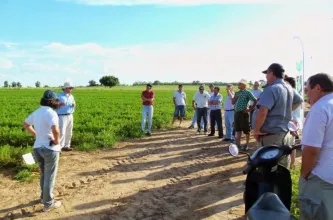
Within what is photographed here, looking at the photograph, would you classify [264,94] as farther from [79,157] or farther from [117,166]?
[79,157]

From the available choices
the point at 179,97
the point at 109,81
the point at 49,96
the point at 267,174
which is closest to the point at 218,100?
the point at 179,97

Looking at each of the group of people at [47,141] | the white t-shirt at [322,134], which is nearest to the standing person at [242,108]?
the group of people at [47,141]

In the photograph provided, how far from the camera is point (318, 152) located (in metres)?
2.90

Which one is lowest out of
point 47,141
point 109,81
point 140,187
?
point 140,187

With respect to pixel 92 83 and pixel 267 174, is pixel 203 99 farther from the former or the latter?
pixel 92 83

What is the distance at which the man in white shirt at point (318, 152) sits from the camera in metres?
2.84

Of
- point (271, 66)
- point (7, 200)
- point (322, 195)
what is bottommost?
point (7, 200)

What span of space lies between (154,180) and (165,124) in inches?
338

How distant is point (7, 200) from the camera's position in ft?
18.5

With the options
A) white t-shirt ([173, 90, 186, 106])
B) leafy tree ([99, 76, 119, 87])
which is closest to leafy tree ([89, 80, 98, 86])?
leafy tree ([99, 76, 119, 87])

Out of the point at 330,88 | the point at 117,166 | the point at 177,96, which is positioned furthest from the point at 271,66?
the point at 177,96

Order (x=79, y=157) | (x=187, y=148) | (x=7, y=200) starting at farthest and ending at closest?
1. (x=187, y=148)
2. (x=79, y=157)
3. (x=7, y=200)

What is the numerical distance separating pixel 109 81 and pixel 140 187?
112 metres

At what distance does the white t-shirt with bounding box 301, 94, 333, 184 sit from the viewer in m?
2.83
